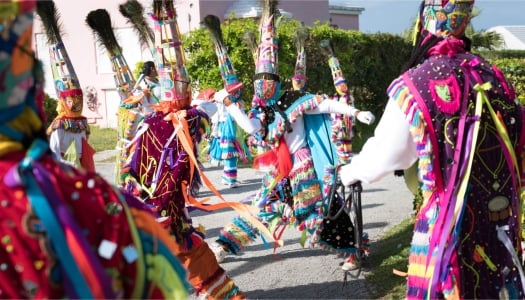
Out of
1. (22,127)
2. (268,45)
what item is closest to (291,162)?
(268,45)

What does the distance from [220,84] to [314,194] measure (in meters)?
7.69

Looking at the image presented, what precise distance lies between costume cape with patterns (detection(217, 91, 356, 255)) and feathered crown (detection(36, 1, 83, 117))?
1.56m

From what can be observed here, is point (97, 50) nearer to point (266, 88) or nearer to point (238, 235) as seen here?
point (266, 88)

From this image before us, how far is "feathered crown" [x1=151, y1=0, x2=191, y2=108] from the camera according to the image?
13.4ft

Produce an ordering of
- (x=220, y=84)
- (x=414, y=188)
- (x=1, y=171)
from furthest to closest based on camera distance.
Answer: (x=220, y=84), (x=414, y=188), (x=1, y=171)

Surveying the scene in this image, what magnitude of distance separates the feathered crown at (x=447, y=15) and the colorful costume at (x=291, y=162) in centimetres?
230

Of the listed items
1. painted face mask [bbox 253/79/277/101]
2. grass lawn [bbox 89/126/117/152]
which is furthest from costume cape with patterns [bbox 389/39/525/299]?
grass lawn [bbox 89/126/117/152]

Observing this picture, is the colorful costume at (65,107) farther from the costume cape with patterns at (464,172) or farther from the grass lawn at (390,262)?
the costume cape with patterns at (464,172)

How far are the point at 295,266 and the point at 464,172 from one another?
3.00m

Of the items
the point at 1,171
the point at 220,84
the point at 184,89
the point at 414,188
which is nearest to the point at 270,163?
the point at 184,89

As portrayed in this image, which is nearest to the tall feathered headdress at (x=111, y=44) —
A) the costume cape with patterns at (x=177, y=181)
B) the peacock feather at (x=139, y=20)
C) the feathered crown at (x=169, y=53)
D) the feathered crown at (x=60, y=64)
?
the peacock feather at (x=139, y=20)

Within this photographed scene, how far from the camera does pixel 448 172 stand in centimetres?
259

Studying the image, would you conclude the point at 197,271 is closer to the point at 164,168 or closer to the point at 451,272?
the point at 164,168

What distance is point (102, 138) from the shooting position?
16.8 meters
